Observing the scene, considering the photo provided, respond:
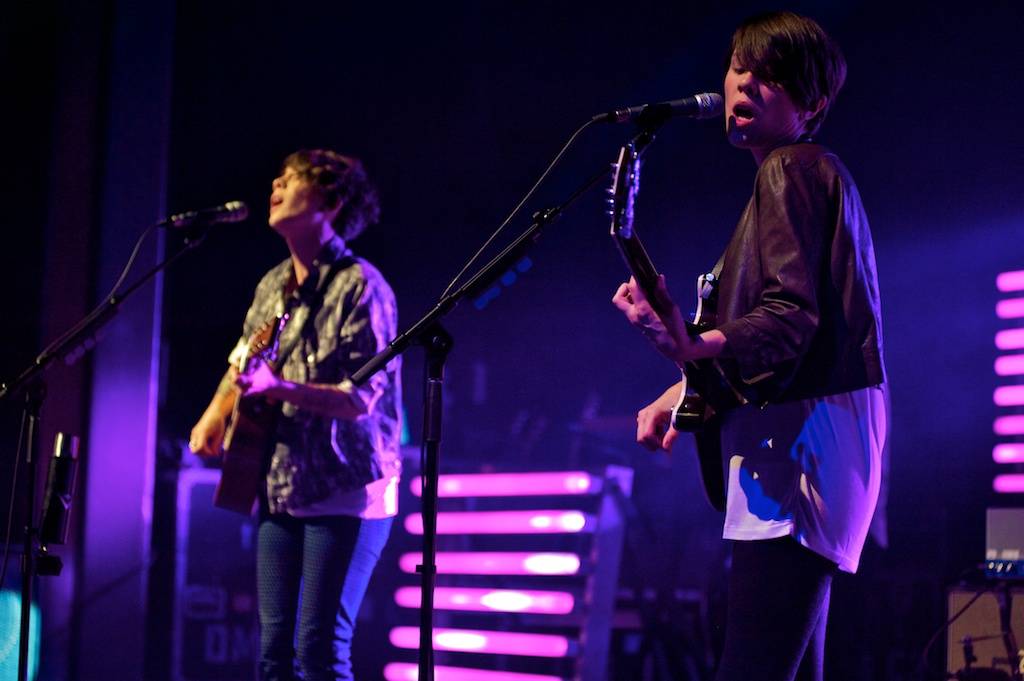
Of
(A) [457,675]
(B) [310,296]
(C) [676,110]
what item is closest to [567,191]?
(A) [457,675]

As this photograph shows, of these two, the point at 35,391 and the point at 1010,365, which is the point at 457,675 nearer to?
the point at 35,391

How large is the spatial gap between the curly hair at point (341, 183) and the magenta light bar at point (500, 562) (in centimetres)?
182

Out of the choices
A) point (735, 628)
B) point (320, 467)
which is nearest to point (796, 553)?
point (735, 628)

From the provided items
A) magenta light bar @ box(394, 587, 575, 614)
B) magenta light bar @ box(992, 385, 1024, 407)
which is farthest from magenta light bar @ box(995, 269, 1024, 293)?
magenta light bar @ box(394, 587, 575, 614)

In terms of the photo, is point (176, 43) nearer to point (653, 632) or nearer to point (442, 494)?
point (442, 494)

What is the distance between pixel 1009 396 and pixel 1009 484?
0.44m

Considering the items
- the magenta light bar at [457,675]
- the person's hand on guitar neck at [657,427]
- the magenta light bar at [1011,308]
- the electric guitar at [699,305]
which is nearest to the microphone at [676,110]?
the electric guitar at [699,305]

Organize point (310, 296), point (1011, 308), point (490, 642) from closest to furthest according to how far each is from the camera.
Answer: point (310, 296) → point (490, 642) → point (1011, 308)

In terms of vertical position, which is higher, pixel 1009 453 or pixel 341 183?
pixel 341 183

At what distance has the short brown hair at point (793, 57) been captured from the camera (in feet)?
6.68

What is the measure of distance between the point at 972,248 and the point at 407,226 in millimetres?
3696

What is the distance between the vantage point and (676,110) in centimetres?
233

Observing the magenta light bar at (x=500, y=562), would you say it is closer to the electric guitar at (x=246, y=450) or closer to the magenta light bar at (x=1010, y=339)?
the electric guitar at (x=246, y=450)

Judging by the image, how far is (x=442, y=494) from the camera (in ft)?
18.4
